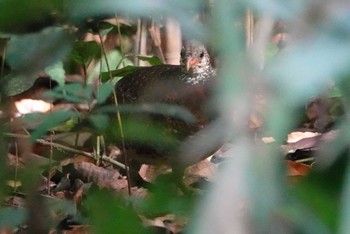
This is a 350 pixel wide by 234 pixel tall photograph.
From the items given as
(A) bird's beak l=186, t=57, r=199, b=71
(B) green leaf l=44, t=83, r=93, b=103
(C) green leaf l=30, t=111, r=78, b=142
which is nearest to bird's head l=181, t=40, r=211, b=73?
(A) bird's beak l=186, t=57, r=199, b=71

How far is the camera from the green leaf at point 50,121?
84cm

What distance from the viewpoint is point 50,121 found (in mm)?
883

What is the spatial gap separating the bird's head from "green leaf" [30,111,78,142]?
7.29 ft

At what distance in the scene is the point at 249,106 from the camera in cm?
50

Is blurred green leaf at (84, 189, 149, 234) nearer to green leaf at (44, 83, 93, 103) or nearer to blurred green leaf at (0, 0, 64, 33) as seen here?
blurred green leaf at (0, 0, 64, 33)

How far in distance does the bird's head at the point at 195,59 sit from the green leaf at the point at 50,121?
7.29ft

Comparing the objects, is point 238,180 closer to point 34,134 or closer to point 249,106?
point 249,106

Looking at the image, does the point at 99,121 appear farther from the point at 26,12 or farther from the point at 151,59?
the point at 151,59

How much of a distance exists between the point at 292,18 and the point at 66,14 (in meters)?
0.17

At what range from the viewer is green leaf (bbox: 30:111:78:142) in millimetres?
844

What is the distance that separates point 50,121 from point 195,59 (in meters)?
2.49

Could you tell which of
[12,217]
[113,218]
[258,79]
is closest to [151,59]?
[12,217]

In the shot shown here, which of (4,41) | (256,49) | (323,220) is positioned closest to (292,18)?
(256,49)

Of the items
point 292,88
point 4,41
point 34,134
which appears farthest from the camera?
point 34,134
